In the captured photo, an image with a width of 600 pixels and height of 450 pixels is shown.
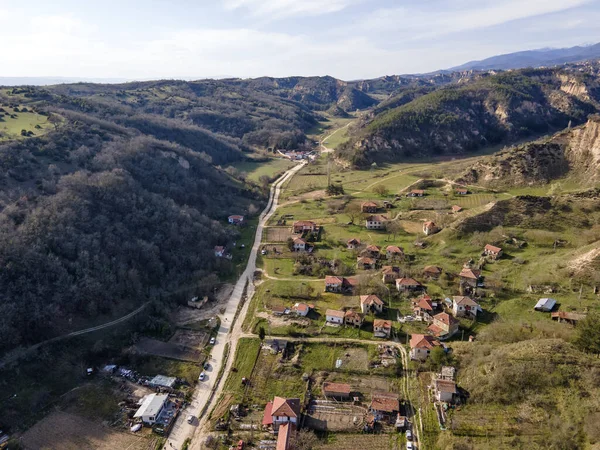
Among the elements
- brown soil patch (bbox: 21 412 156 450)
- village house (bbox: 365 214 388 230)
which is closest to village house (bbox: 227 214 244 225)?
village house (bbox: 365 214 388 230)

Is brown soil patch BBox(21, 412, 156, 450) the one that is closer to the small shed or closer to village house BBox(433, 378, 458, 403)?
village house BBox(433, 378, 458, 403)

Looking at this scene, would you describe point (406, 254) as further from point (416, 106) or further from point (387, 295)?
point (416, 106)

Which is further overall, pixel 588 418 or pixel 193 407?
pixel 193 407

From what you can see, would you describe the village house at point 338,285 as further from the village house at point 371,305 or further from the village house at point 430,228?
the village house at point 430,228

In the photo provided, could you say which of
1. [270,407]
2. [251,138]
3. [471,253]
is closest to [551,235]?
[471,253]

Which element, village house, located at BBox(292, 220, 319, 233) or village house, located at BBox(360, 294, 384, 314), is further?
village house, located at BBox(292, 220, 319, 233)

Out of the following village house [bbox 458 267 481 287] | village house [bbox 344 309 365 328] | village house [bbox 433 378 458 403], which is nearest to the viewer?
village house [bbox 433 378 458 403]
